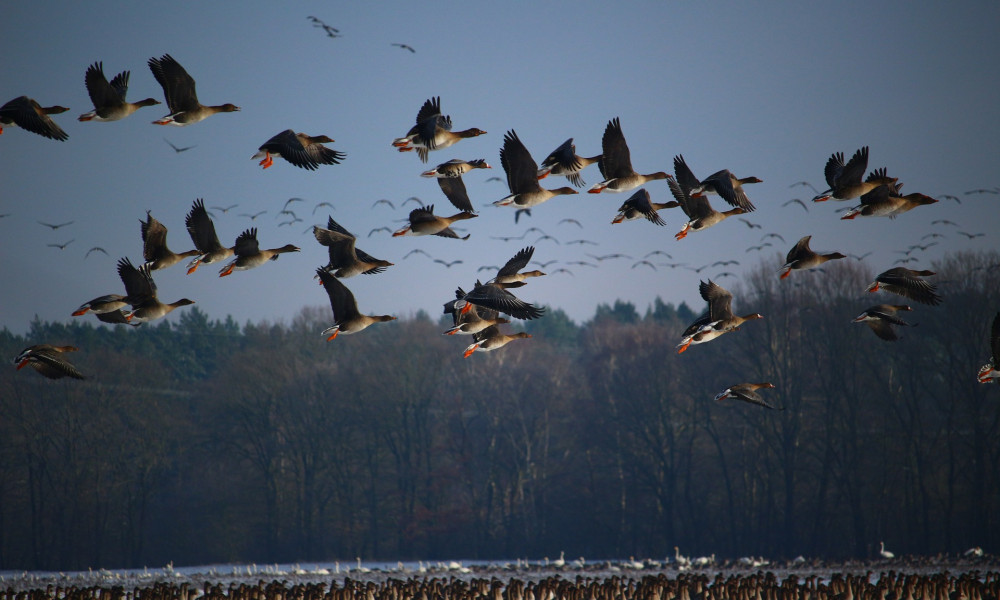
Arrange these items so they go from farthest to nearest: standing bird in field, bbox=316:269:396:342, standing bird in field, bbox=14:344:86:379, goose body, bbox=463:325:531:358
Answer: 1. goose body, bbox=463:325:531:358
2. standing bird in field, bbox=316:269:396:342
3. standing bird in field, bbox=14:344:86:379

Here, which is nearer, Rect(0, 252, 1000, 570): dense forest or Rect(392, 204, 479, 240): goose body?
Rect(392, 204, 479, 240): goose body

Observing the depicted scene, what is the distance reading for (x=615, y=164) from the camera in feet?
40.2

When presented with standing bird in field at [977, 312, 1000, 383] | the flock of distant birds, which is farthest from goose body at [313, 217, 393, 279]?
standing bird in field at [977, 312, 1000, 383]

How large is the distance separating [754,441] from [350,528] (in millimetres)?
22280

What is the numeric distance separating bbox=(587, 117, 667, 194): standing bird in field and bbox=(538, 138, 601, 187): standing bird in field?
178 millimetres

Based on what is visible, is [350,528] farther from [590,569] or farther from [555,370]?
[590,569]

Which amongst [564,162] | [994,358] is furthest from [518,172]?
[994,358]

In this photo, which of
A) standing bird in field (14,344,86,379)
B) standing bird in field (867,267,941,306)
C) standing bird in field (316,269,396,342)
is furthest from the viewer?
standing bird in field (316,269,396,342)

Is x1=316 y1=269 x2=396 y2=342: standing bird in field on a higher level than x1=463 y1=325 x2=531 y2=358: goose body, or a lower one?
higher

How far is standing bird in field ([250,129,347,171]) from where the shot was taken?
11.8 metres

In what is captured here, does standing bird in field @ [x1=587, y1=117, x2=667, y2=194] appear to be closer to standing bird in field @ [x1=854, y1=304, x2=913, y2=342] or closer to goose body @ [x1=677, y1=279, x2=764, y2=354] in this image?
goose body @ [x1=677, y1=279, x2=764, y2=354]

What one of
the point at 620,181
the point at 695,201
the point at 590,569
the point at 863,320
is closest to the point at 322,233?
the point at 620,181

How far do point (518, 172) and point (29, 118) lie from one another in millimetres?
6212

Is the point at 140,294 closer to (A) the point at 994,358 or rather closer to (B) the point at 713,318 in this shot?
(B) the point at 713,318
